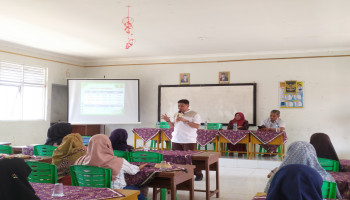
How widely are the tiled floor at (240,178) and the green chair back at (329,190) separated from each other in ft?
9.03

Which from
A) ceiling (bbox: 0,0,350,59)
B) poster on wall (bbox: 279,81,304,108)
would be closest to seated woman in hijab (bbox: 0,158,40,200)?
ceiling (bbox: 0,0,350,59)

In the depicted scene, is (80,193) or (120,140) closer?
(80,193)

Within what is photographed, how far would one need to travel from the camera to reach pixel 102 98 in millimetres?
10500

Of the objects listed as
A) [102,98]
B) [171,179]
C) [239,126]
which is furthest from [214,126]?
[171,179]

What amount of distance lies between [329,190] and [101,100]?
8260 mm

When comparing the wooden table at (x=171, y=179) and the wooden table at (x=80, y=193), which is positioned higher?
the wooden table at (x=80, y=193)

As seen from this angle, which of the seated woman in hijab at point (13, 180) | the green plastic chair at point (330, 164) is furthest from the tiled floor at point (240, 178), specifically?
the seated woman in hijab at point (13, 180)

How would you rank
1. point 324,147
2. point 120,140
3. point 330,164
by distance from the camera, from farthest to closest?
point 120,140, point 324,147, point 330,164

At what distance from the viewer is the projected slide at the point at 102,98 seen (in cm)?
1048

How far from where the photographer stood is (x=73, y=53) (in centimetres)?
1041

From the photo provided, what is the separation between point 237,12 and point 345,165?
2.91m

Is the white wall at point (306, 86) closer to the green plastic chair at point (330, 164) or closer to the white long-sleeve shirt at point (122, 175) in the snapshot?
the green plastic chair at point (330, 164)

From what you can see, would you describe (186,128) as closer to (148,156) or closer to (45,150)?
(148,156)

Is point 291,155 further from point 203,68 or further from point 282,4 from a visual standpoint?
point 203,68
